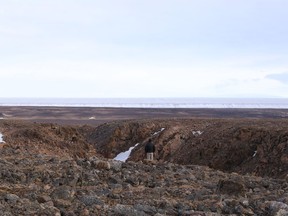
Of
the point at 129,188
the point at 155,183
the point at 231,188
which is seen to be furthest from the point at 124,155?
the point at 231,188

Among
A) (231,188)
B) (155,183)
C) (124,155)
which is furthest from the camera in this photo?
(124,155)

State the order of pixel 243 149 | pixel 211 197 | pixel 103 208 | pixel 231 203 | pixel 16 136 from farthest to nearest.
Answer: pixel 16 136 < pixel 243 149 < pixel 211 197 < pixel 231 203 < pixel 103 208

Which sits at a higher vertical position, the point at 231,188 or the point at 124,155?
the point at 231,188

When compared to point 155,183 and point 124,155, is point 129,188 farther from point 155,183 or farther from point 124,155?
point 124,155

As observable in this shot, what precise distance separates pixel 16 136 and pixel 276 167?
1478 cm

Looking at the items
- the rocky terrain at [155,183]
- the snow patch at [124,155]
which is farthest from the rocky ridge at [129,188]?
the snow patch at [124,155]

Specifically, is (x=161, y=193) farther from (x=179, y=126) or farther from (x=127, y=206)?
(x=179, y=126)

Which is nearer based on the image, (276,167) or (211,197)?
(211,197)

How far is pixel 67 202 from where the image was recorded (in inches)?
320

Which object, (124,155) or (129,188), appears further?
(124,155)

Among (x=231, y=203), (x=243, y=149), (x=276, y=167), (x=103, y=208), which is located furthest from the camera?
(x=243, y=149)

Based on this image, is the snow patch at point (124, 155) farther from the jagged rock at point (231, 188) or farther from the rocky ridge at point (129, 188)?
the jagged rock at point (231, 188)

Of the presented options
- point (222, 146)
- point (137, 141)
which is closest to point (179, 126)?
point (137, 141)

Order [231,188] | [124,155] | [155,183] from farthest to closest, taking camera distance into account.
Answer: [124,155] → [155,183] → [231,188]
